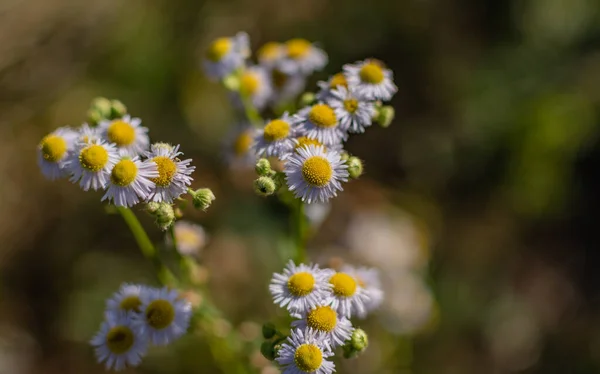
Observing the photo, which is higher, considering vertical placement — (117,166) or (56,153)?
(56,153)

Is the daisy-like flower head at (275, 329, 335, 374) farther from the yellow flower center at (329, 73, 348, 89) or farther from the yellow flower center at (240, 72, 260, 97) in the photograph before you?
the yellow flower center at (240, 72, 260, 97)

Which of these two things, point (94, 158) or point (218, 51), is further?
point (218, 51)

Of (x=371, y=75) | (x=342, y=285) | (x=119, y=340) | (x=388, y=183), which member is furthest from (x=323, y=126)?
(x=388, y=183)

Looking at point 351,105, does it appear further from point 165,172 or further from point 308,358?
point 308,358

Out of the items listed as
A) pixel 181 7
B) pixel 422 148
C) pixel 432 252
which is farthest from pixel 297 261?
pixel 181 7

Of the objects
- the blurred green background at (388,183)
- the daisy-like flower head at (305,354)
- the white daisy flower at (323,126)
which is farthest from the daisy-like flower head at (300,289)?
the blurred green background at (388,183)

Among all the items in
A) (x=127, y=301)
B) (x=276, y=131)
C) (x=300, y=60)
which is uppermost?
(x=300, y=60)

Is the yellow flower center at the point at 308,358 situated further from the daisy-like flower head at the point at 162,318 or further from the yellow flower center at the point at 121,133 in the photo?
the yellow flower center at the point at 121,133

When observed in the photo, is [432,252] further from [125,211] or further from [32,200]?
[32,200]
